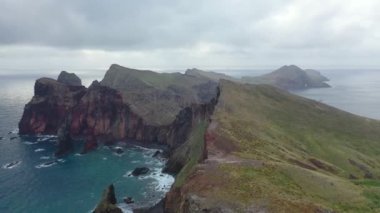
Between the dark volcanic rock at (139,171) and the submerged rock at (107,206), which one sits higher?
the submerged rock at (107,206)

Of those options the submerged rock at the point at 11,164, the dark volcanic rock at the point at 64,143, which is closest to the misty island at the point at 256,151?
the dark volcanic rock at the point at 64,143

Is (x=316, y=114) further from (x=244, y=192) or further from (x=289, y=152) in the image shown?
(x=244, y=192)

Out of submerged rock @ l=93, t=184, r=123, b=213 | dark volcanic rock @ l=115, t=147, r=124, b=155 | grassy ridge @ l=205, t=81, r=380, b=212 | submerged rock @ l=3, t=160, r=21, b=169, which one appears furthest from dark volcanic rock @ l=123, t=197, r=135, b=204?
dark volcanic rock @ l=115, t=147, r=124, b=155

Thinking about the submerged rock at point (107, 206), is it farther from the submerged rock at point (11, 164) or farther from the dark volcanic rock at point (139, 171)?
the submerged rock at point (11, 164)

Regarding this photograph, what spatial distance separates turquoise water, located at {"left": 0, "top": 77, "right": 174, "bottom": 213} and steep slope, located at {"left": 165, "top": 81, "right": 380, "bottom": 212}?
1152 inches

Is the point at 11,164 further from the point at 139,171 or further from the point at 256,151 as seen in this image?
the point at 256,151

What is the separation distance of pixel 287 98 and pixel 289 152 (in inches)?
2598

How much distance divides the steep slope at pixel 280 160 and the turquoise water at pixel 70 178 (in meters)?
29.3

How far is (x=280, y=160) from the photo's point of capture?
8631cm

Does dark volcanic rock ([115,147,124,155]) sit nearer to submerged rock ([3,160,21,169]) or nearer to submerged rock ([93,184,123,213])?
submerged rock ([3,160,21,169])

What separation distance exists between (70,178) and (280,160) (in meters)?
75.6

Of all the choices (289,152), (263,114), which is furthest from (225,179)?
(263,114)

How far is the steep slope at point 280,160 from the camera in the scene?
6206 centimetres

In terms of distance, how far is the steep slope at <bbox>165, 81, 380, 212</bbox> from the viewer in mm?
62062
